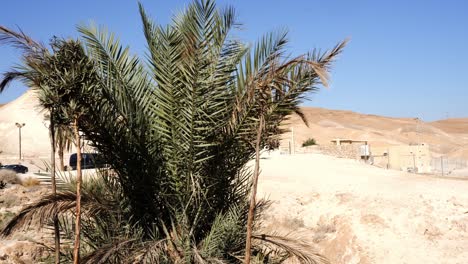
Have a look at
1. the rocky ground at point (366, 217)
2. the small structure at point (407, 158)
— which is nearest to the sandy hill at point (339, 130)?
the rocky ground at point (366, 217)

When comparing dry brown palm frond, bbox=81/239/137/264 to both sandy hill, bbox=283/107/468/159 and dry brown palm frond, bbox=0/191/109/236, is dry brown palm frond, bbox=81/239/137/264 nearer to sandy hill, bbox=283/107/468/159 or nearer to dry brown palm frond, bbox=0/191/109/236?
dry brown palm frond, bbox=0/191/109/236

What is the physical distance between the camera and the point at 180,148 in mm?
7117

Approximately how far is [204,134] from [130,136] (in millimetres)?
969

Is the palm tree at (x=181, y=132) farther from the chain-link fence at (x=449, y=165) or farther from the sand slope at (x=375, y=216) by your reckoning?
the chain-link fence at (x=449, y=165)

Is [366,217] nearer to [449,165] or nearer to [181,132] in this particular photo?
[181,132]

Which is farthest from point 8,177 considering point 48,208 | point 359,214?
point 48,208

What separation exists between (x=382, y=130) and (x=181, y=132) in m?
127

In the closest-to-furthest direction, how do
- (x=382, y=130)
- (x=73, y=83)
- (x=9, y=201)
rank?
(x=73, y=83) < (x=9, y=201) < (x=382, y=130)

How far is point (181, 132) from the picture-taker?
23.4ft

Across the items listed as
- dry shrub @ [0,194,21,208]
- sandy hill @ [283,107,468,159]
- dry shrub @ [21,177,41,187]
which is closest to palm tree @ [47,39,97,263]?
dry shrub @ [0,194,21,208]

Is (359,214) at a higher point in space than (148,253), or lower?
lower

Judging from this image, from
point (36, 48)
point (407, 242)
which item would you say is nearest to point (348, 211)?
point (407, 242)

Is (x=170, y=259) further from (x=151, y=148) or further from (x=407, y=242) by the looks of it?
(x=407, y=242)

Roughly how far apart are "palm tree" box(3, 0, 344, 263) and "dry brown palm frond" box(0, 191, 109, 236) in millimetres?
17
